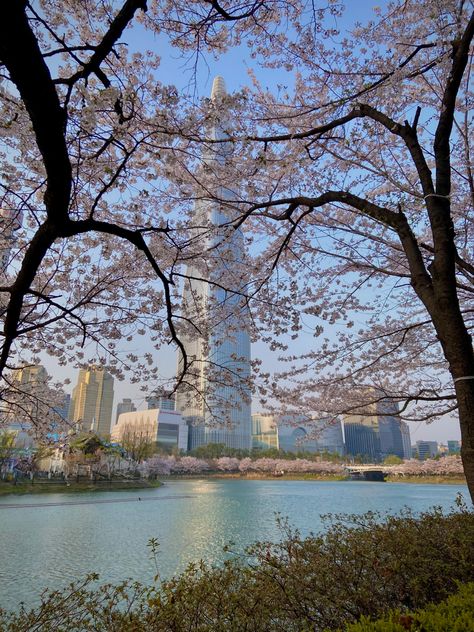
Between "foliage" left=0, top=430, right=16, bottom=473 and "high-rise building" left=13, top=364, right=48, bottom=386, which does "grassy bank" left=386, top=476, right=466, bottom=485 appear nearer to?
"foliage" left=0, top=430, right=16, bottom=473

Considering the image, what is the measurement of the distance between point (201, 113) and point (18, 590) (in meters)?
7.35

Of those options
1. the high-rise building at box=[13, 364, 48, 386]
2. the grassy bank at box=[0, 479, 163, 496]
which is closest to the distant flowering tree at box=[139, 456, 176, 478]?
the grassy bank at box=[0, 479, 163, 496]

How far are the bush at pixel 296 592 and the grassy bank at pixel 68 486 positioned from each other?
79.5 feet

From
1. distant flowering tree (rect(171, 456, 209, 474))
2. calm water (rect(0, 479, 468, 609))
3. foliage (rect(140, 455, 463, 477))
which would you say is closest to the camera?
calm water (rect(0, 479, 468, 609))

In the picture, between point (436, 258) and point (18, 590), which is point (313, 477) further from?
point (436, 258)

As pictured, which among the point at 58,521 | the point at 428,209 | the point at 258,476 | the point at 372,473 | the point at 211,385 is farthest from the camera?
the point at 258,476

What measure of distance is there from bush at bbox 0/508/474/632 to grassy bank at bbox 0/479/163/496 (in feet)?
79.5

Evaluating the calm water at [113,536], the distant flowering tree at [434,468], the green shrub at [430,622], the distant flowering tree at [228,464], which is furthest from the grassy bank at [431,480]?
the green shrub at [430,622]

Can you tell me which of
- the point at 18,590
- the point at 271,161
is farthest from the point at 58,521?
the point at 271,161

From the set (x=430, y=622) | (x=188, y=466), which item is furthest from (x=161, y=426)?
(x=430, y=622)

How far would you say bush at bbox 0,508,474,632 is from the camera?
209 centimetres

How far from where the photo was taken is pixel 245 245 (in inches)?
186

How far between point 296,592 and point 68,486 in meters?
27.2

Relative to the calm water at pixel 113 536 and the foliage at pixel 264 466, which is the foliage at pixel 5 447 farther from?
the foliage at pixel 264 466
